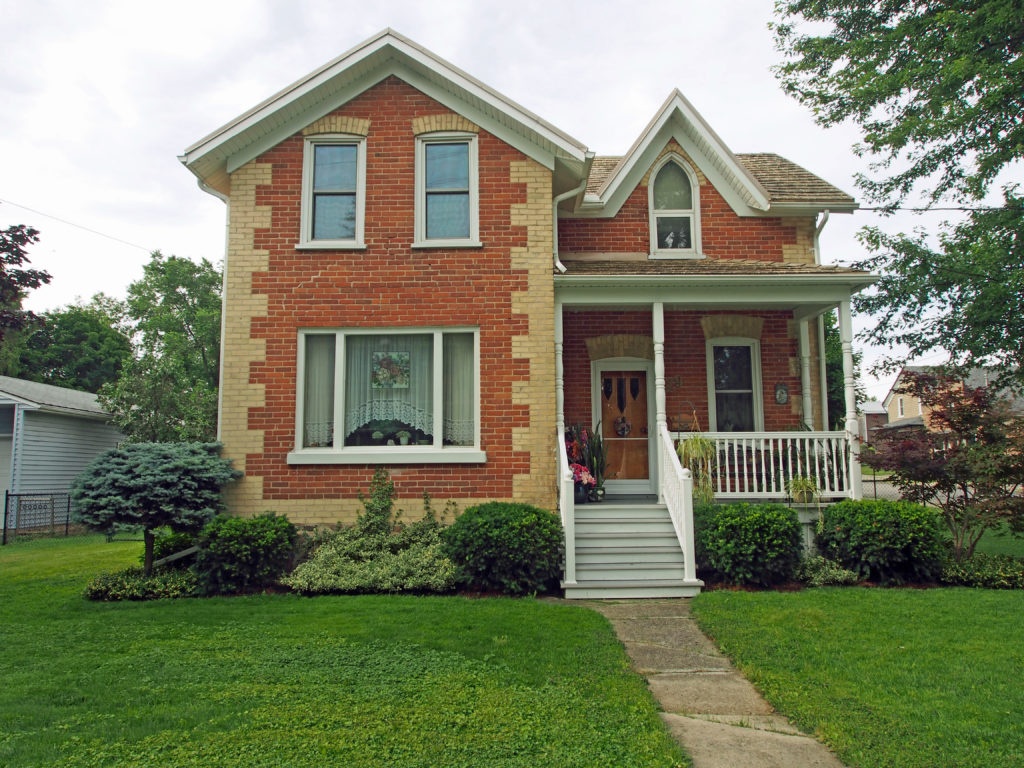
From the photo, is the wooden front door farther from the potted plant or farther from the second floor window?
the second floor window

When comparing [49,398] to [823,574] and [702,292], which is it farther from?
[823,574]

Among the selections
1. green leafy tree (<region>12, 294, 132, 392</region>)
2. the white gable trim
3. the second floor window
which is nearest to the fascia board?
the second floor window

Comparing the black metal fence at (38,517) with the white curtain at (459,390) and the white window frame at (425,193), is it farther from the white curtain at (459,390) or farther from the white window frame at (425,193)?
the white window frame at (425,193)

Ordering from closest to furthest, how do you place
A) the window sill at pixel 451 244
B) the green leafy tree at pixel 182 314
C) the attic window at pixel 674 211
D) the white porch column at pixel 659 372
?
the white porch column at pixel 659 372 < the window sill at pixel 451 244 < the attic window at pixel 674 211 < the green leafy tree at pixel 182 314

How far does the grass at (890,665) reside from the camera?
434cm

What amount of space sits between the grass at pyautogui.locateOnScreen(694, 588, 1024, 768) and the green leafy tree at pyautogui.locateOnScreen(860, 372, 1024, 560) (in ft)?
4.57

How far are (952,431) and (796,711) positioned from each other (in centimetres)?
686

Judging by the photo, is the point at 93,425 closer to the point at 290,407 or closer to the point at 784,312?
the point at 290,407

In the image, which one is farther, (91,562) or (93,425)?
(93,425)

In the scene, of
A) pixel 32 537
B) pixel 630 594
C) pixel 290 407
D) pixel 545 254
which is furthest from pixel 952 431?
pixel 32 537

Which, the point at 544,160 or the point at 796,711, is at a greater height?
the point at 544,160

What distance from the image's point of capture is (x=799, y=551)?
9.27 metres

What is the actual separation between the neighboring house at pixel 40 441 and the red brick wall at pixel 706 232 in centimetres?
1536

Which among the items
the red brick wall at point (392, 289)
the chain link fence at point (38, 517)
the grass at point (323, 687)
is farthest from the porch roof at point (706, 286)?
the chain link fence at point (38, 517)
